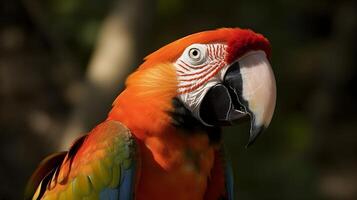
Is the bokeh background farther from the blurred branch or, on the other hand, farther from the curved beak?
the curved beak

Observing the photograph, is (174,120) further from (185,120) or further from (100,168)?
(100,168)

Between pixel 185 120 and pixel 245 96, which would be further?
pixel 185 120

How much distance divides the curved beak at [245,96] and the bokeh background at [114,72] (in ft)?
5.69

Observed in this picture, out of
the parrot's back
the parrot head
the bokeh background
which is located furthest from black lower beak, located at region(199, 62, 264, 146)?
the bokeh background

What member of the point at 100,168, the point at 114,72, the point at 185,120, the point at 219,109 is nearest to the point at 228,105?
the point at 219,109

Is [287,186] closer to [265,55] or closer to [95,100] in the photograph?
[95,100]

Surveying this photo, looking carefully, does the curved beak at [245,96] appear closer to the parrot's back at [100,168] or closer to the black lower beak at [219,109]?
the black lower beak at [219,109]

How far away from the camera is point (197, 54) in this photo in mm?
2719

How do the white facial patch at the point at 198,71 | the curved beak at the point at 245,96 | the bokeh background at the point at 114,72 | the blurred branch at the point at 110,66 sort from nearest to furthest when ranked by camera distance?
the curved beak at the point at 245,96 < the white facial patch at the point at 198,71 < the blurred branch at the point at 110,66 < the bokeh background at the point at 114,72

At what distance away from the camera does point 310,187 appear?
18.3ft

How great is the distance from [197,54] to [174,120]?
0.23 meters

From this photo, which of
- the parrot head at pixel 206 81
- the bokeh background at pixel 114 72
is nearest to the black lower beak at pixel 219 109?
the parrot head at pixel 206 81

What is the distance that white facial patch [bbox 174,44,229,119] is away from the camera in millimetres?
2676

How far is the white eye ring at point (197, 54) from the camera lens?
2.71 m
